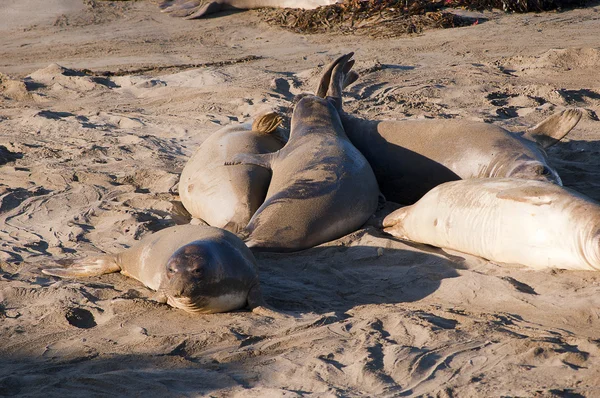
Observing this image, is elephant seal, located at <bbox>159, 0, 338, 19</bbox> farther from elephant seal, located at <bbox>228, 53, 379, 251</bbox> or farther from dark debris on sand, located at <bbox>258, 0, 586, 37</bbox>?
elephant seal, located at <bbox>228, 53, 379, 251</bbox>

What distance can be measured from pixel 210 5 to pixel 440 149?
308 inches

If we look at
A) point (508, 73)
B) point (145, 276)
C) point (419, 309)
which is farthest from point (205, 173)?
point (508, 73)

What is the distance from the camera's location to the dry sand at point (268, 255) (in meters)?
3.47

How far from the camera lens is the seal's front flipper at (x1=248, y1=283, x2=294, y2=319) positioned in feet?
13.7

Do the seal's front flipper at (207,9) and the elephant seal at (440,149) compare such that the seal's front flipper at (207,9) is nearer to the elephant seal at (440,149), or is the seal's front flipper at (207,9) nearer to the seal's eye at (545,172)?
the elephant seal at (440,149)

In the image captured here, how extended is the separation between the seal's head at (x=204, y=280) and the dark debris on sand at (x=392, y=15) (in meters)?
7.30

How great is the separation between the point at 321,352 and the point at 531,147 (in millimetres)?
3101

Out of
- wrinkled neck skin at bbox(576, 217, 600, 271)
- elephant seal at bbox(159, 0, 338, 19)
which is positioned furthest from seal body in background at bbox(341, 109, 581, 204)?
elephant seal at bbox(159, 0, 338, 19)

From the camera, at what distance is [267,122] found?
21.5ft

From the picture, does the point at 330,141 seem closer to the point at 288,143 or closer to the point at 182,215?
the point at 288,143

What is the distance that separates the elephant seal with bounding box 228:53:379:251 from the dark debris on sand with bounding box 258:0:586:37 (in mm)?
5328

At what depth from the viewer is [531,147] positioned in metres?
6.07

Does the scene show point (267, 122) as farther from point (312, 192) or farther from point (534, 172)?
point (534, 172)

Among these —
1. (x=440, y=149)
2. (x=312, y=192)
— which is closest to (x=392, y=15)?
(x=440, y=149)
